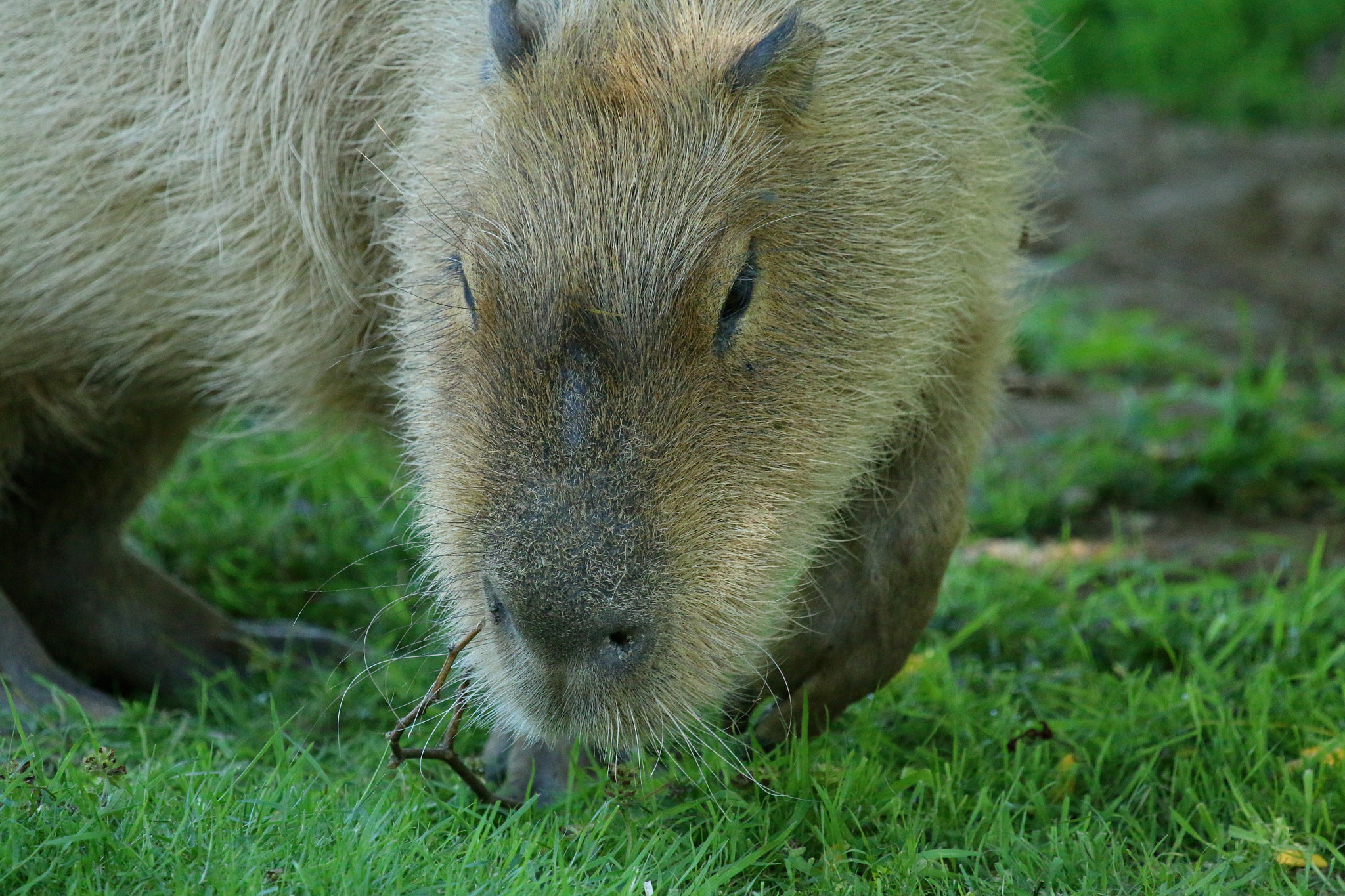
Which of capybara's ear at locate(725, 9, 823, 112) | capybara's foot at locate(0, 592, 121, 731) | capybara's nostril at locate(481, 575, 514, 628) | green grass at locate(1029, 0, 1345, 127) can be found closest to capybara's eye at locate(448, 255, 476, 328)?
capybara's nostril at locate(481, 575, 514, 628)

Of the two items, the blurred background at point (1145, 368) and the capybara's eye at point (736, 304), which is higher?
the capybara's eye at point (736, 304)

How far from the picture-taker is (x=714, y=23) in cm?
266

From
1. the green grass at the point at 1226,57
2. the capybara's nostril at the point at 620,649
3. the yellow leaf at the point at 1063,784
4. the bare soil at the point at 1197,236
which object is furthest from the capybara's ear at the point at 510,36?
the green grass at the point at 1226,57

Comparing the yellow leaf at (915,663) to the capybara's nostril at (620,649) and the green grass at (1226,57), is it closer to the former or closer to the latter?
the capybara's nostril at (620,649)

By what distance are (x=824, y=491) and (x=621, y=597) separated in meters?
0.57

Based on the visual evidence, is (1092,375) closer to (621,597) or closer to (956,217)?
(956,217)

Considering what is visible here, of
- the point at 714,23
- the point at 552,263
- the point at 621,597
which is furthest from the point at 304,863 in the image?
the point at 714,23

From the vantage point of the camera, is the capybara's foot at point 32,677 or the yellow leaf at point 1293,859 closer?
the yellow leaf at point 1293,859

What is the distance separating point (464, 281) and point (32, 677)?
1703mm

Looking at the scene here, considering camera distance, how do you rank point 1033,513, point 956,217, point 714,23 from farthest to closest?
1. point 1033,513
2. point 956,217
3. point 714,23

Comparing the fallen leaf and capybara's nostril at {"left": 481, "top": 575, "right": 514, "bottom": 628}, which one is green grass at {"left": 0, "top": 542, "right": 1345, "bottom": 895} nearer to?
the fallen leaf

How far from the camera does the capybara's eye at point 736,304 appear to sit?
8.14 feet

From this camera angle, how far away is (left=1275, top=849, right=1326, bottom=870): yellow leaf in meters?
2.76

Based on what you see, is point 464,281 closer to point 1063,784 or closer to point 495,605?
point 495,605
